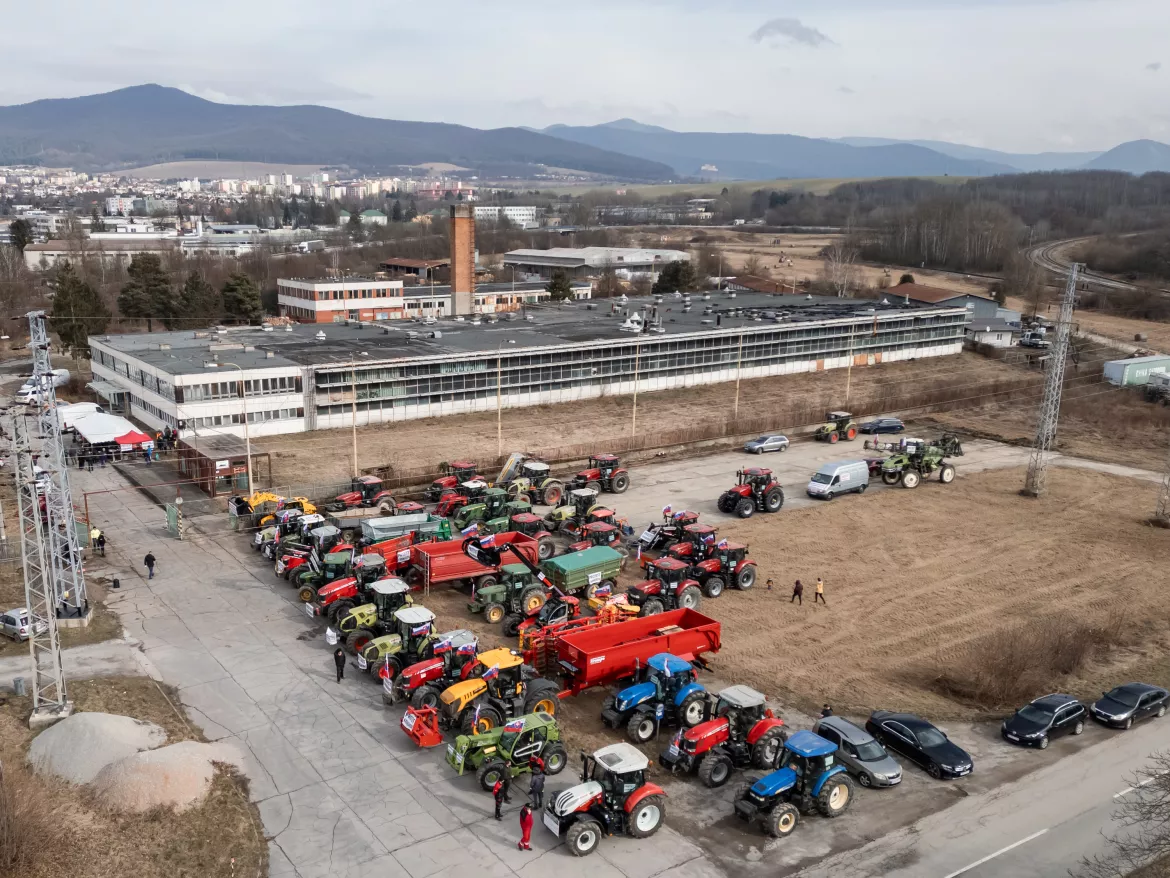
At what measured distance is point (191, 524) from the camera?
31609 millimetres

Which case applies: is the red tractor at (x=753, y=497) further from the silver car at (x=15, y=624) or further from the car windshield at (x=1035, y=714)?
the silver car at (x=15, y=624)

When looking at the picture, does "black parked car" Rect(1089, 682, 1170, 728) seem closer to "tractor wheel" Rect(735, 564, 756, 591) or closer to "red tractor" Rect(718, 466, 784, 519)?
"tractor wheel" Rect(735, 564, 756, 591)

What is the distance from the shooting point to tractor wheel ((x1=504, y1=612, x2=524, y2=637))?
23141mm

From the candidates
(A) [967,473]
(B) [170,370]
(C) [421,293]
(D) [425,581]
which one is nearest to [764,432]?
(A) [967,473]

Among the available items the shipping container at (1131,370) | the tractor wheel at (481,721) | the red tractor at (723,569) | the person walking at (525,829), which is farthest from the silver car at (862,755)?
the shipping container at (1131,370)

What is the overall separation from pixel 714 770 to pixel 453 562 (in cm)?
1147

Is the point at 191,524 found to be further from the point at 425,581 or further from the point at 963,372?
the point at 963,372

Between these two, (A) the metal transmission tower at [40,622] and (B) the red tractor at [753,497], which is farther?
(B) the red tractor at [753,497]

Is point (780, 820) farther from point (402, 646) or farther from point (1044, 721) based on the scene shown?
point (402, 646)

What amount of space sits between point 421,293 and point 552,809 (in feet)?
234

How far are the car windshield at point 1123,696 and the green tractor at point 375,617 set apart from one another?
16689 millimetres

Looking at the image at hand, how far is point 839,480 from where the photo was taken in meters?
35.7

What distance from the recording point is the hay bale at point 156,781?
15469 mm

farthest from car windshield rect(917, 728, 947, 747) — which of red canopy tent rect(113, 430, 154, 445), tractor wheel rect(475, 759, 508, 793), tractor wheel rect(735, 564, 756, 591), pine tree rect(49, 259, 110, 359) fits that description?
pine tree rect(49, 259, 110, 359)
